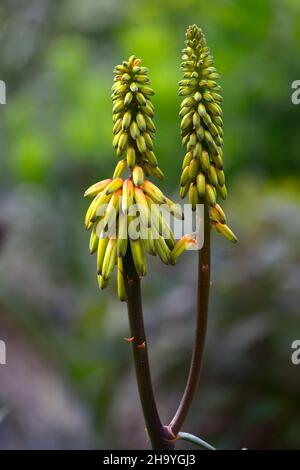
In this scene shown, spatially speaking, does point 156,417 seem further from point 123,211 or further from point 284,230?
point 284,230

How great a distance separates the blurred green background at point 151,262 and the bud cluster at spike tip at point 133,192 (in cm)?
69

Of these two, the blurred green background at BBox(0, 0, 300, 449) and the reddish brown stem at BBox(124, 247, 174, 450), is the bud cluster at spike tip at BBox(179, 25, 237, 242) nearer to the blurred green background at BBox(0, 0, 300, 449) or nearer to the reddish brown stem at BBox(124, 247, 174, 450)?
the reddish brown stem at BBox(124, 247, 174, 450)

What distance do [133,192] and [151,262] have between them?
410 centimetres

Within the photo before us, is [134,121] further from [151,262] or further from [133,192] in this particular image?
[151,262]

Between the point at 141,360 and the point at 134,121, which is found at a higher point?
the point at 134,121

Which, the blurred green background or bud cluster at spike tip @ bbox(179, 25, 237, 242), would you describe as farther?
the blurred green background

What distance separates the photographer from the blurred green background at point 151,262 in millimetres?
4309

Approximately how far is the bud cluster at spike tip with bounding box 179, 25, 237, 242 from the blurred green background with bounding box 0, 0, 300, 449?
862 millimetres

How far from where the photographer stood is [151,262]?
5.72m

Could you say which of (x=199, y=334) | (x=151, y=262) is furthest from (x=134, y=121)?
(x=151, y=262)

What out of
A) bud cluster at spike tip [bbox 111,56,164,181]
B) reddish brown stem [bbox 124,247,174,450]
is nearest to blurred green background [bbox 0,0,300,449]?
reddish brown stem [bbox 124,247,174,450]

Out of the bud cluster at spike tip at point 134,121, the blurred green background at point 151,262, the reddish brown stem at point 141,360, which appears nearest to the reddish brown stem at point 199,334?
the reddish brown stem at point 141,360

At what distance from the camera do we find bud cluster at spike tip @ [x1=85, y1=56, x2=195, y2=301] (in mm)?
1584

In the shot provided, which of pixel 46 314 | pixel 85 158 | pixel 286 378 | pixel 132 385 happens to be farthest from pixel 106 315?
pixel 85 158
